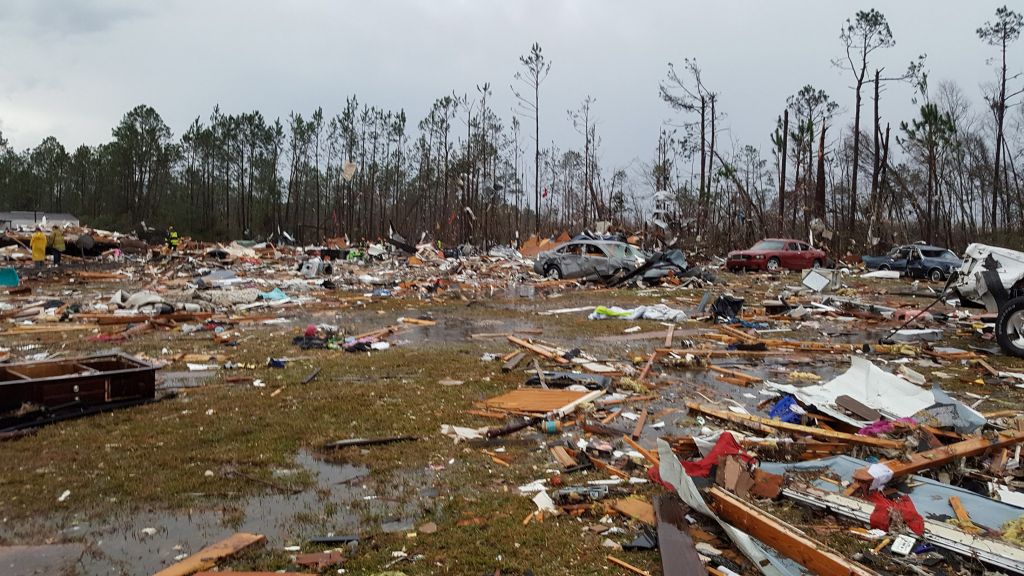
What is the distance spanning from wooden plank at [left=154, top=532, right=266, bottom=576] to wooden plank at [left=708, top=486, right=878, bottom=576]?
274 cm

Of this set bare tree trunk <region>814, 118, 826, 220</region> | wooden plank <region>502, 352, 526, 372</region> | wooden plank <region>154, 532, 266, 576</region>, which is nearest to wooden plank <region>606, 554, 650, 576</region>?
wooden plank <region>154, 532, 266, 576</region>

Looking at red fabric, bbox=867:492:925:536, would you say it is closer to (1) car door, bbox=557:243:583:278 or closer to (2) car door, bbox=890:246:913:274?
(1) car door, bbox=557:243:583:278

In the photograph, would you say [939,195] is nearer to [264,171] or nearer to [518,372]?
[518,372]

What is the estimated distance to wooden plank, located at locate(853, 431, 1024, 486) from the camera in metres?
4.14

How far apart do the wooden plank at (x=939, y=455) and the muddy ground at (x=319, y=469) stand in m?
0.74

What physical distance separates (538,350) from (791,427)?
15.1 feet

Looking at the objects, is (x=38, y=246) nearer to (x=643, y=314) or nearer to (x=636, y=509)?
(x=643, y=314)

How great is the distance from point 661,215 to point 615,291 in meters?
15.2

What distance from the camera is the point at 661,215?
1319 inches

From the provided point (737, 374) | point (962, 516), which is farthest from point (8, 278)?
point (962, 516)

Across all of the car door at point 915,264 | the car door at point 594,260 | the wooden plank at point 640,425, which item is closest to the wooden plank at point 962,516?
the wooden plank at point 640,425

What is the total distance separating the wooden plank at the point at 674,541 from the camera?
3.20 meters

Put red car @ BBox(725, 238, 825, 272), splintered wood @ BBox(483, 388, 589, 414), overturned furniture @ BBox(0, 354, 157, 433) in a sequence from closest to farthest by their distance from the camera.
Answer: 1. overturned furniture @ BBox(0, 354, 157, 433)
2. splintered wood @ BBox(483, 388, 589, 414)
3. red car @ BBox(725, 238, 825, 272)

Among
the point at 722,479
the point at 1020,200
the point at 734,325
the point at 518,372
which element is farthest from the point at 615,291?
the point at 1020,200
